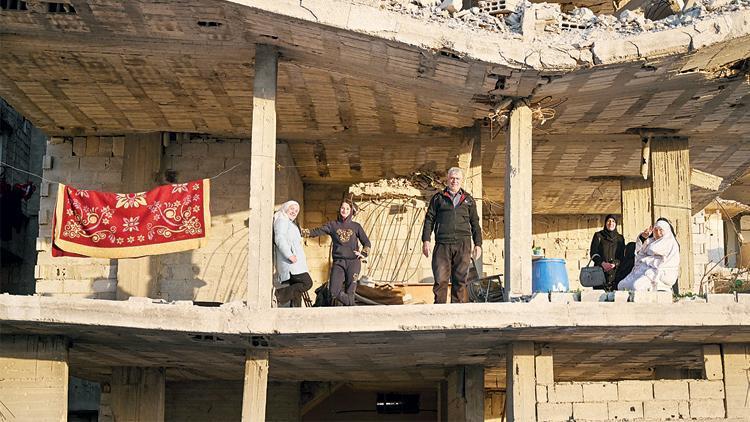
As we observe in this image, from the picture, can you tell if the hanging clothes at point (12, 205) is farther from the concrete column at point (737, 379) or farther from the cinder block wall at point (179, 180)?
the concrete column at point (737, 379)

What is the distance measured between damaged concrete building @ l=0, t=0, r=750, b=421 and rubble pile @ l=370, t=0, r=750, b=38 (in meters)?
0.03

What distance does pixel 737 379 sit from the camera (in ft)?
51.9

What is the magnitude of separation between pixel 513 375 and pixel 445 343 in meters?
1.08

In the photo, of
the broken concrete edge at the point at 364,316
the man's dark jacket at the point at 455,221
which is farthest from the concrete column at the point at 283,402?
the man's dark jacket at the point at 455,221

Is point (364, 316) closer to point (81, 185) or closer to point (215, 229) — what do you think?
point (215, 229)

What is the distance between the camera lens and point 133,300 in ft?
51.1

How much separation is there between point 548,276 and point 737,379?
8.76 feet

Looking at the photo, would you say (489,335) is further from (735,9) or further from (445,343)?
(735,9)

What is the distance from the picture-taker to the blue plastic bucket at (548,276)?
51.8ft

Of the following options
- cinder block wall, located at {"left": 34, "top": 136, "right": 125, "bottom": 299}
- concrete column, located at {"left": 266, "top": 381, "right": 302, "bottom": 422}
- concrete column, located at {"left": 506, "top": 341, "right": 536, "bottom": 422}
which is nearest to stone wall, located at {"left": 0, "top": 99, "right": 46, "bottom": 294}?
cinder block wall, located at {"left": 34, "top": 136, "right": 125, "bottom": 299}

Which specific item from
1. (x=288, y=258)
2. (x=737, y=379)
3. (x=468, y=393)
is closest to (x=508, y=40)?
(x=288, y=258)

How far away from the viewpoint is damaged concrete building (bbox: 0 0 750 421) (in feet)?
49.6

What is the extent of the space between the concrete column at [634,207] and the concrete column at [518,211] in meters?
4.49

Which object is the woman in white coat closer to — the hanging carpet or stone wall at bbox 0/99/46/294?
the hanging carpet
